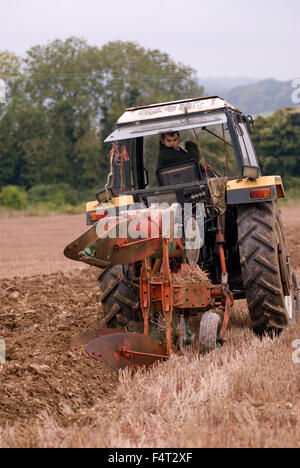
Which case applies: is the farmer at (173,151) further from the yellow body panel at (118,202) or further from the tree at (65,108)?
the tree at (65,108)

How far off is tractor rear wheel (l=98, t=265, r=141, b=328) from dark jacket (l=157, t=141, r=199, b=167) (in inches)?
51.5

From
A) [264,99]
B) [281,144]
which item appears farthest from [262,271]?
[264,99]

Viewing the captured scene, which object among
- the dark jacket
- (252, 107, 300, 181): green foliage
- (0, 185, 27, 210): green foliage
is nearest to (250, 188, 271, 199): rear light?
the dark jacket

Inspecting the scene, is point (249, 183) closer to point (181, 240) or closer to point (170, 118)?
point (181, 240)

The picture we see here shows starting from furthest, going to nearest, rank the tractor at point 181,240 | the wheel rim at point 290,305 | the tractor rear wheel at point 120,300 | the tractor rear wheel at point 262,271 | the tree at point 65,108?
1. the tree at point 65,108
2. the wheel rim at point 290,305
3. the tractor rear wheel at point 120,300
4. the tractor rear wheel at point 262,271
5. the tractor at point 181,240

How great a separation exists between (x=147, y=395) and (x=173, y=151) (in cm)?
319

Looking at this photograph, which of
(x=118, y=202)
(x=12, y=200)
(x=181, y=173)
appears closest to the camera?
(x=118, y=202)

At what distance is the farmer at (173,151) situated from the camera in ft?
23.0

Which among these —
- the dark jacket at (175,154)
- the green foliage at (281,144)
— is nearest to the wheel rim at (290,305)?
the dark jacket at (175,154)

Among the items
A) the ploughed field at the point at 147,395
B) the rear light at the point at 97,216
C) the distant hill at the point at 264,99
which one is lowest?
the ploughed field at the point at 147,395

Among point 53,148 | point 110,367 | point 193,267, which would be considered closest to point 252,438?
point 110,367

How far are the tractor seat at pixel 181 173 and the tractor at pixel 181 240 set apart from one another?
10 mm

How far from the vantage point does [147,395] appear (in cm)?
441

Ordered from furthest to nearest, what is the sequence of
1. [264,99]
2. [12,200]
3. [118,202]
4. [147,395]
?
[264,99], [12,200], [118,202], [147,395]
